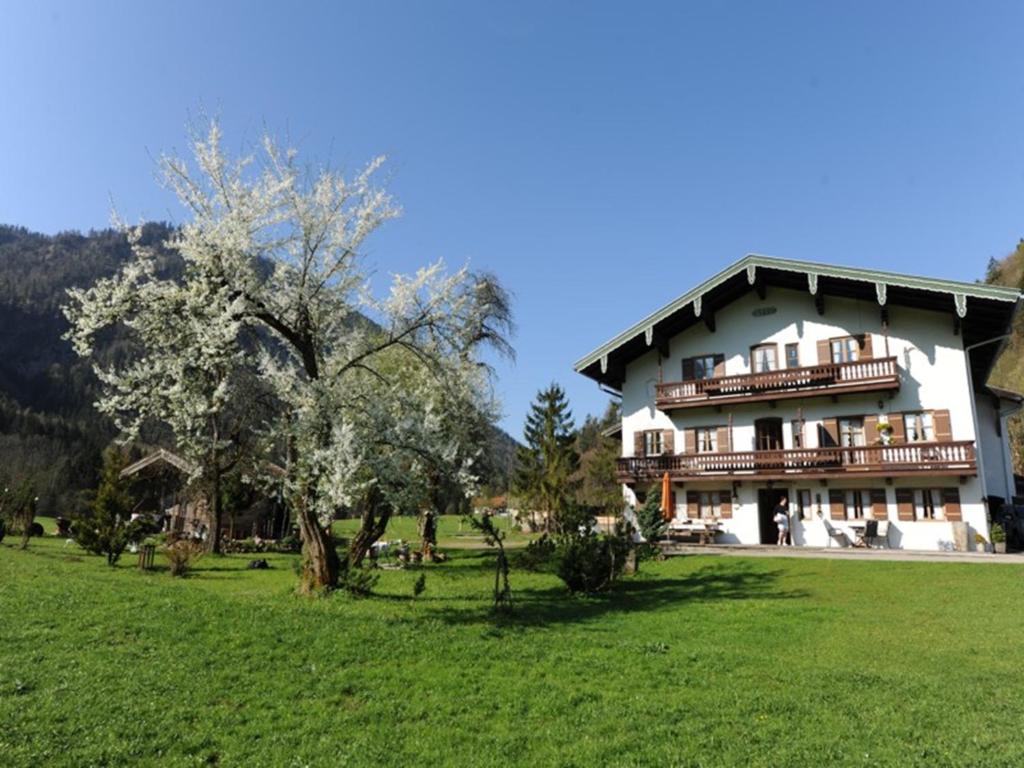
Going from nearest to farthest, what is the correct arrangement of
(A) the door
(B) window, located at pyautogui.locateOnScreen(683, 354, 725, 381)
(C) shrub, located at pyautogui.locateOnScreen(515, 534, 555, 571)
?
(C) shrub, located at pyautogui.locateOnScreen(515, 534, 555, 571), (A) the door, (B) window, located at pyautogui.locateOnScreen(683, 354, 725, 381)

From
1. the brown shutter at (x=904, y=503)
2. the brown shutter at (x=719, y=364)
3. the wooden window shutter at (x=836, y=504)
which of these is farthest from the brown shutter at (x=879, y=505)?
the brown shutter at (x=719, y=364)

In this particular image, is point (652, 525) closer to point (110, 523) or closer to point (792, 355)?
point (792, 355)

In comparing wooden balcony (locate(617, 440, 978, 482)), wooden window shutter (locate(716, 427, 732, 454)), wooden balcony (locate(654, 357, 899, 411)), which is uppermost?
wooden balcony (locate(654, 357, 899, 411))

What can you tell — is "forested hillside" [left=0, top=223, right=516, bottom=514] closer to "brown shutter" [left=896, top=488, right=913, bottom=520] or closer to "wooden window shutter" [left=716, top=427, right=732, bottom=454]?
"wooden window shutter" [left=716, top=427, right=732, bottom=454]

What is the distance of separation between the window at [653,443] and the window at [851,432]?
823cm

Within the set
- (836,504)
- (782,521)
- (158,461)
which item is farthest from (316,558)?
(158,461)

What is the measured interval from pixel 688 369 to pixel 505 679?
26.0 meters

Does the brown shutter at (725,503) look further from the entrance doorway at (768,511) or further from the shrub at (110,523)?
the shrub at (110,523)

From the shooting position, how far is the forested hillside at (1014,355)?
5699 cm

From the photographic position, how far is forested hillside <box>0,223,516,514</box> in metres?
67.6

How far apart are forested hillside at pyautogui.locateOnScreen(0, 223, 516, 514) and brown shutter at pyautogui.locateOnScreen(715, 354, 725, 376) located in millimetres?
11680

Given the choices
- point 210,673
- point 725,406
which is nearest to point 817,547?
point 725,406

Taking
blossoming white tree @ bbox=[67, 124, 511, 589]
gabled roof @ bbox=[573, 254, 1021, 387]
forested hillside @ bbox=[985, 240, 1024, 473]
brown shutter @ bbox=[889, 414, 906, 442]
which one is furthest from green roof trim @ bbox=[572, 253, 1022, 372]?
forested hillside @ bbox=[985, 240, 1024, 473]

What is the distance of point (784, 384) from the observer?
28719 millimetres
